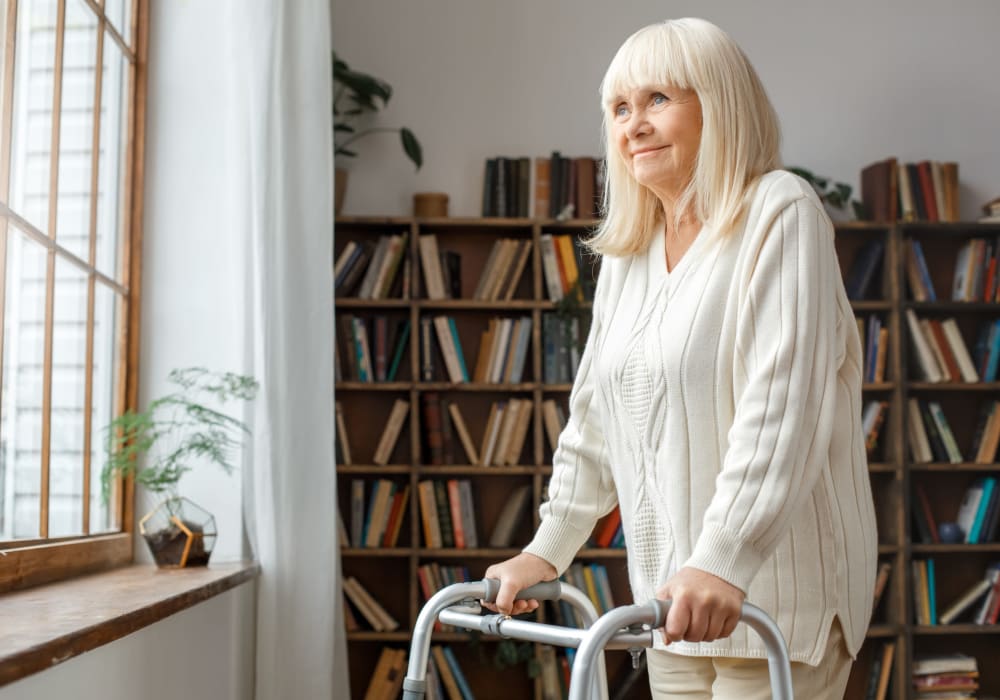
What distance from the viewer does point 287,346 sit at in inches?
97.8

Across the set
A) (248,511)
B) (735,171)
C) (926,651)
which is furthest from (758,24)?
(735,171)

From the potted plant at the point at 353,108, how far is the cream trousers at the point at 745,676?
10.0 ft

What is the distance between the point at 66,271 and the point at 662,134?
140 centimetres

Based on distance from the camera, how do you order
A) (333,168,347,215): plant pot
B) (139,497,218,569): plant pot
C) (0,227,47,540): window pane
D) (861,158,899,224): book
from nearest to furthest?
(0,227,47,540): window pane < (139,497,218,569): plant pot < (333,168,347,215): plant pot < (861,158,899,224): book

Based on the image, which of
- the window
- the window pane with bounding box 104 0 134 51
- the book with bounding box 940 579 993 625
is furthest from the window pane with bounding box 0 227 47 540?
the book with bounding box 940 579 993 625

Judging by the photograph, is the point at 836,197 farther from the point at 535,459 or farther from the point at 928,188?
the point at 535,459

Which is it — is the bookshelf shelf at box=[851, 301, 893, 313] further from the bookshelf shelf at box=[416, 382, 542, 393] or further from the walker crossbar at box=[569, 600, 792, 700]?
the walker crossbar at box=[569, 600, 792, 700]

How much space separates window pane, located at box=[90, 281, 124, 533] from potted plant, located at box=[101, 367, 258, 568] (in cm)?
3

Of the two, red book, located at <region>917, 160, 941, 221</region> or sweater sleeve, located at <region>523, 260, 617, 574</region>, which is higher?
red book, located at <region>917, 160, 941, 221</region>

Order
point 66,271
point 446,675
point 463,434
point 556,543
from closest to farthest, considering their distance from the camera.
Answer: point 556,543, point 66,271, point 446,675, point 463,434

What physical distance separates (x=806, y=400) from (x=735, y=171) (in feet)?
0.94

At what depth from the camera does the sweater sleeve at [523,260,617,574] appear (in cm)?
142

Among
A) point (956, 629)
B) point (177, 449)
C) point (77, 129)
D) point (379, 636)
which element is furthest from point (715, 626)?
point (956, 629)

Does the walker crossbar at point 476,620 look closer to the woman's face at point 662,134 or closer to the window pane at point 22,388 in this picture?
the woman's face at point 662,134
